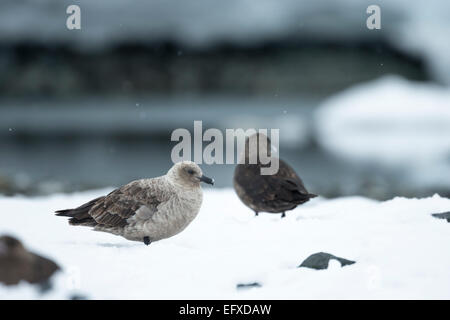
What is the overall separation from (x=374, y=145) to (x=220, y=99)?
13573mm

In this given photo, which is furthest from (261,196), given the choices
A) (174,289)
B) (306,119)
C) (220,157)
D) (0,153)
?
(306,119)

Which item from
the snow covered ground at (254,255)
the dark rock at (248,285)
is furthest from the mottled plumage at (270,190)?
the dark rock at (248,285)

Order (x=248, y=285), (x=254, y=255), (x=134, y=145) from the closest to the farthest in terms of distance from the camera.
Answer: (x=248, y=285) → (x=254, y=255) → (x=134, y=145)

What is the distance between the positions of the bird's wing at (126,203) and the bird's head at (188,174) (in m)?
0.16

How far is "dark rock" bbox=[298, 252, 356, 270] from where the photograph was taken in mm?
3561

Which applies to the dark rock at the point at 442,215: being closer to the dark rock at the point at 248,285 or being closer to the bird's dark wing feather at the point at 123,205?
the dark rock at the point at 248,285

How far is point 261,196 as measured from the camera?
505cm

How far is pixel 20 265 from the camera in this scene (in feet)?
10.9

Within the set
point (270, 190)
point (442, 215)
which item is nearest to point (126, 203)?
point (270, 190)

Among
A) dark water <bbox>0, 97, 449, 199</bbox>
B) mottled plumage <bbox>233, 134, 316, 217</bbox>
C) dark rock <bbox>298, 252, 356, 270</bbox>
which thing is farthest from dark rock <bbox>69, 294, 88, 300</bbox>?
dark water <bbox>0, 97, 449, 199</bbox>

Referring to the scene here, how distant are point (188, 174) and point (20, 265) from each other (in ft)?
4.45

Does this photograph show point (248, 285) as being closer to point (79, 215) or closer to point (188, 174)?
point (188, 174)

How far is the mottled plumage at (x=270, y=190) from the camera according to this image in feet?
16.4
